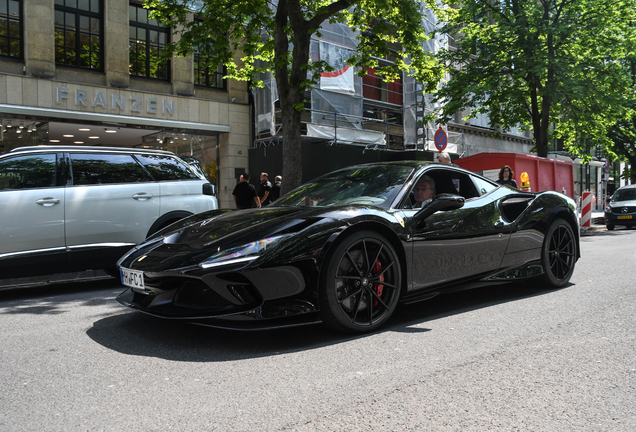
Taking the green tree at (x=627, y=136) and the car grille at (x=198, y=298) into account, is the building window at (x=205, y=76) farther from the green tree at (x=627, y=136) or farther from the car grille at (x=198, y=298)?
the green tree at (x=627, y=136)

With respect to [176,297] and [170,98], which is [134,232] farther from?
[170,98]

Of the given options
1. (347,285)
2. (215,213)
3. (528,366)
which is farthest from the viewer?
(215,213)

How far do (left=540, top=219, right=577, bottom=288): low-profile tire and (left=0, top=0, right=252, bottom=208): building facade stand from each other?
370 inches

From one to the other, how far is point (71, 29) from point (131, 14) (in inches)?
73.8

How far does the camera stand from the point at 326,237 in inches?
146

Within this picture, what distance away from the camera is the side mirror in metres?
4.25

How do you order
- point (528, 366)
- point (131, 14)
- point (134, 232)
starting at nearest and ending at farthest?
1. point (528, 366)
2. point (134, 232)
3. point (131, 14)

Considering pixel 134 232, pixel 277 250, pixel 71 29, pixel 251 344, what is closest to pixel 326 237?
pixel 277 250

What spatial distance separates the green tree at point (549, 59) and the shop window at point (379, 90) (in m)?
3.30

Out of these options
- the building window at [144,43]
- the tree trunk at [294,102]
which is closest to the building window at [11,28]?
the building window at [144,43]

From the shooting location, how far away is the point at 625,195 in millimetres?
20984

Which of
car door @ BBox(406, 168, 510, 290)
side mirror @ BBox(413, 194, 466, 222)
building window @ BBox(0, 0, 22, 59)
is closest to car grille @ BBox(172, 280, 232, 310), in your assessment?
car door @ BBox(406, 168, 510, 290)

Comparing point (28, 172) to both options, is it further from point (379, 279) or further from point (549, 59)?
point (549, 59)

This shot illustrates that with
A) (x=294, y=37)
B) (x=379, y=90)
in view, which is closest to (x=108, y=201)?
(x=294, y=37)
